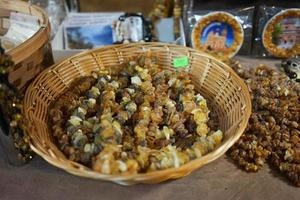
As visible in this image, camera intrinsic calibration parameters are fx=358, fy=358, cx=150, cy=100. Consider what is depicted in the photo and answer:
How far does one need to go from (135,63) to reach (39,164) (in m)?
0.33

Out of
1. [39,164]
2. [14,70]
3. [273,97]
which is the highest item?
[14,70]

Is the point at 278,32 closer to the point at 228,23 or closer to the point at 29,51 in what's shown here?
the point at 228,23

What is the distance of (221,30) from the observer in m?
1.10

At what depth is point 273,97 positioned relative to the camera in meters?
0.89

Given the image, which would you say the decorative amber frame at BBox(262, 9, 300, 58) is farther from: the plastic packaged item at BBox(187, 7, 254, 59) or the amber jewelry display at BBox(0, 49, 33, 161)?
the amber jewelry display at BBox(0, 49, 33, 161)

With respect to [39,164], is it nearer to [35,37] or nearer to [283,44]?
[35,37]

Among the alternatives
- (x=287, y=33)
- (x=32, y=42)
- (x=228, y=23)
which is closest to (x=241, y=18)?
(x=228, y=23)

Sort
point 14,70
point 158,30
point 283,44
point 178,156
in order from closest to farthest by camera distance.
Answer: point 178,156 → point 14,70 → point 283,44 → point 158,30

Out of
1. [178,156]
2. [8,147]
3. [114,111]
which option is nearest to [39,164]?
[8,147]

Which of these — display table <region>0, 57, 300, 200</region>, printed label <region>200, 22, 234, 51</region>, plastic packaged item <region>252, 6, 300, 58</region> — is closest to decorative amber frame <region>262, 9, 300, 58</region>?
plastic packaged item <region>252, 6, 300, 58</region>

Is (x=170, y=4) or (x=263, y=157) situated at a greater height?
(x=170, y=4)

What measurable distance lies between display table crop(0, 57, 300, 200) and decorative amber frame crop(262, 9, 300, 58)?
467 millimetres

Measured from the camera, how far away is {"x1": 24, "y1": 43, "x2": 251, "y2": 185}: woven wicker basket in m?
0.63

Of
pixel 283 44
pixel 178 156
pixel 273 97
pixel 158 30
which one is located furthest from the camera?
pixel 158 30
